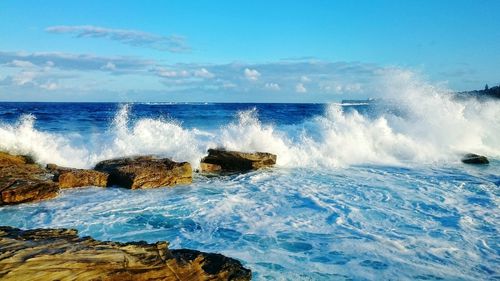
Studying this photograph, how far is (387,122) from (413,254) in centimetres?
1621

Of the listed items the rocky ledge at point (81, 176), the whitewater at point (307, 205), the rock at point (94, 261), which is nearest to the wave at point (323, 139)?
the whitewater at point (307, 205)

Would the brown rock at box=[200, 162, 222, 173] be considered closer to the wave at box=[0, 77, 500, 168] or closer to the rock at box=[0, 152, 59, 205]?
the wave at box=[0, 77, 500, 168]

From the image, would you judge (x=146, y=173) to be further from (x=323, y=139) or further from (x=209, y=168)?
(x=323, y=139)

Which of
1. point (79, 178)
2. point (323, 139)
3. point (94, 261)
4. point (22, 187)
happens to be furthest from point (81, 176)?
point (323, 139)

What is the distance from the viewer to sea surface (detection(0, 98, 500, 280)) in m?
5.66

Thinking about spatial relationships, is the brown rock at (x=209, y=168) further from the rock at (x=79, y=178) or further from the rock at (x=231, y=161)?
the rock at (x=79, y=178)

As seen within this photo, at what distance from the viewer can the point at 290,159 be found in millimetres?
15695

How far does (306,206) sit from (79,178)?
5.77m

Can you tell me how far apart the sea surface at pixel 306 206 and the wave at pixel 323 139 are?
66mm

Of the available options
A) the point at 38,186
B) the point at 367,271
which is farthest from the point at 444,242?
the point at 38,186

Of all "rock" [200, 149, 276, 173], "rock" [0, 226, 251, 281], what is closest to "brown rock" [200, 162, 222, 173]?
"rock" [200, 149, 276, 173]

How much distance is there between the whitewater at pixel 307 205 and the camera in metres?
5.66

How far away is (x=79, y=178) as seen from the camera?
10.5 metres

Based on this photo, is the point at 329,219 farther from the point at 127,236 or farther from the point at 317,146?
the point at 317,146
